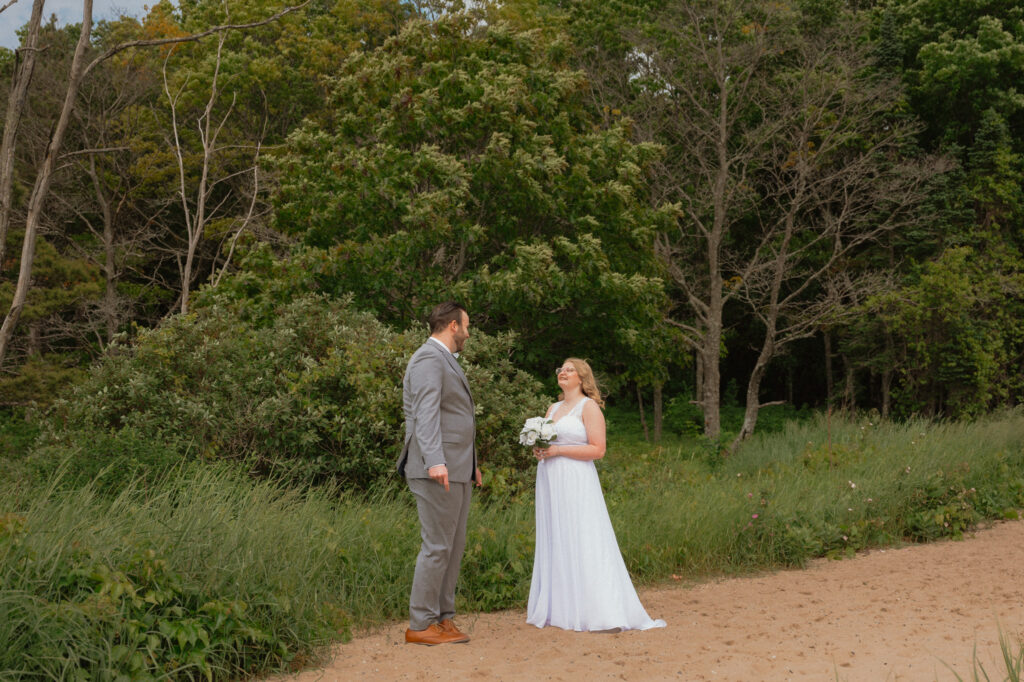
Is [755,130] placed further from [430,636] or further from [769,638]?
[430,636]

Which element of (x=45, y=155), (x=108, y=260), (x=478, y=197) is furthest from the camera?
(x=108, y=260)

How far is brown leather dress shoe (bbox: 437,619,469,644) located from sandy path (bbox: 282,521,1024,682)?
67 millimetres

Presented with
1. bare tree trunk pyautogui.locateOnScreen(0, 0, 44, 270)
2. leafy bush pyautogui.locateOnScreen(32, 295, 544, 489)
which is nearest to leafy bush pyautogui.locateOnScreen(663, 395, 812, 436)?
leafy bush pyautogui.locateOnScreen(32, 295, 544, 489)

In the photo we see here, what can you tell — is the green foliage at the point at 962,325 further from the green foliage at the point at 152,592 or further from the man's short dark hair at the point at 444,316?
the green foliage at the point at 152,592

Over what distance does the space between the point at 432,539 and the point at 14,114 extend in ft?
15.5

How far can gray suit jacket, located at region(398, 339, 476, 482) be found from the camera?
17.9 ft

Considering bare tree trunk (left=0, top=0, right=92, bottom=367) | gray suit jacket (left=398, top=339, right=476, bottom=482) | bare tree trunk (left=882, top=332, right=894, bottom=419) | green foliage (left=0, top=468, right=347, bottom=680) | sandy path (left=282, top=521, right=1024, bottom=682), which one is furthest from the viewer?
bare tree trunk (left=882, top=332, right=894, bottom=419)

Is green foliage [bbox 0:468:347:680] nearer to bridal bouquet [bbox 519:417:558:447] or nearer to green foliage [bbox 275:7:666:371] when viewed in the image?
bridal bouquet [bbox 519:417:558:447]

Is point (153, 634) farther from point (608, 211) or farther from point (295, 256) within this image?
point (608, 211)

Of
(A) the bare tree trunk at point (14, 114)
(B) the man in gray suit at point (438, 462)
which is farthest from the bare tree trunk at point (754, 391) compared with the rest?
(A) the bare tree trunk at point (14, 114)

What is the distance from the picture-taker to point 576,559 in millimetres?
6191

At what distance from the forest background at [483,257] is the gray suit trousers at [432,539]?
24.1 inches

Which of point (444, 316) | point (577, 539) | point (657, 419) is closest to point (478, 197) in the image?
point (444, 316)

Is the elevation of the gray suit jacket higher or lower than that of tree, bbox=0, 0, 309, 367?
lower
